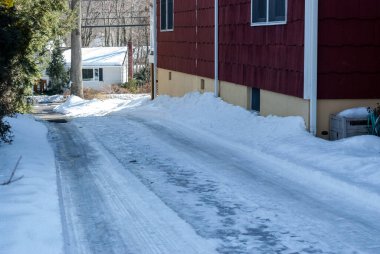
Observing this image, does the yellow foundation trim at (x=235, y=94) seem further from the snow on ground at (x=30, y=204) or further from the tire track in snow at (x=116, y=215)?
the tire track in snow at (x=116, y=215)

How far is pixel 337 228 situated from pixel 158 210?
85.3 inches

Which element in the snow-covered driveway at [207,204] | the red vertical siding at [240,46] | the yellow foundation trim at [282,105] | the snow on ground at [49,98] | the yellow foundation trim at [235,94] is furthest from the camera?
the snow on ground at [49,98]

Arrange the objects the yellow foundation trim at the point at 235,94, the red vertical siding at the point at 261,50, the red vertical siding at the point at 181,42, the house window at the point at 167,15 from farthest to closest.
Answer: the house window at the point at 167,15 → the red vertical siding at the point at 181,42 → the yellow foundation trim at the point at 235,94 → the red vertical siding at the point at 261,50

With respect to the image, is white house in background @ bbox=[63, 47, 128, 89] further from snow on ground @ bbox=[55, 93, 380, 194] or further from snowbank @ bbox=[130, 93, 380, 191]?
snowbank @ bbox=[130, 93, 380, 191]

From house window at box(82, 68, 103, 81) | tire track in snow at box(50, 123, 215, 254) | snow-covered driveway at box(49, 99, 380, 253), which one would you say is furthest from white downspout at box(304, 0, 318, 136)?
house window at box(82, 68, 103, 81)

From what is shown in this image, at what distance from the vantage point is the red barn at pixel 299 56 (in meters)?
11.9

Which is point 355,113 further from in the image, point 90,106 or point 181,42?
point 90,106

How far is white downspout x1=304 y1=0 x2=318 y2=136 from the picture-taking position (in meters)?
11.8

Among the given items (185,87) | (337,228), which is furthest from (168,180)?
(185,87)

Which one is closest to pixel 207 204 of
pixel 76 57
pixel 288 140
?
pixel 288 140

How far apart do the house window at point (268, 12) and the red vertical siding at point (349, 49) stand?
1596mm

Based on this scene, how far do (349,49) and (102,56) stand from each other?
46.3m

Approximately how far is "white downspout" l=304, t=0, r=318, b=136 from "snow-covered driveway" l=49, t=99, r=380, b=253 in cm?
140

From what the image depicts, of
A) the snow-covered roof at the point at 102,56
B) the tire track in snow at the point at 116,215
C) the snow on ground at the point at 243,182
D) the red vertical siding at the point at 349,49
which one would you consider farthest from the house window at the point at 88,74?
the red vertical siding at the point at 349,49
